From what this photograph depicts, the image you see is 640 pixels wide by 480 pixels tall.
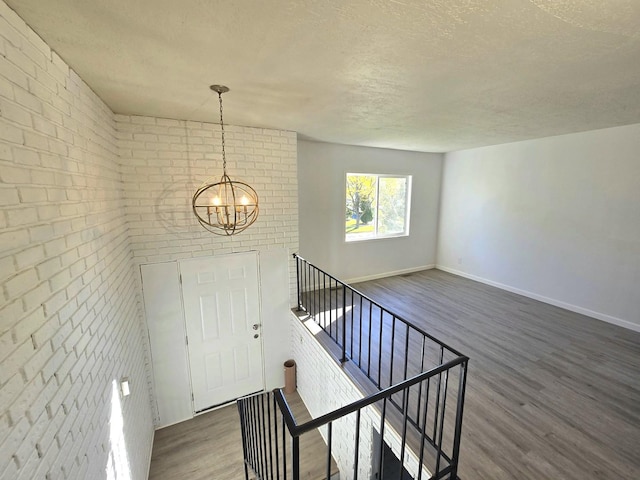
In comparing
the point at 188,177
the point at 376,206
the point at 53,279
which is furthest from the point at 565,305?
the point at 53,279

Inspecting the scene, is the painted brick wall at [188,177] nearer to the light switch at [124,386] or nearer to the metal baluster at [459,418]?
the light switch at [124,386]

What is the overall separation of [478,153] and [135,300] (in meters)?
5.89

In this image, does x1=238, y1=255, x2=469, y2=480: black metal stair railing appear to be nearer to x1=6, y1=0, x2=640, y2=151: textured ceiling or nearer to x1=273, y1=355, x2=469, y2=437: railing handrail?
x1=273, y1=355, x2=469, y2=437: railing handrail

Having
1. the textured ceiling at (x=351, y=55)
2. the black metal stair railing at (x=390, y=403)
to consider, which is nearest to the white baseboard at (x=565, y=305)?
the black metal stair railing at (x=390, y=403)

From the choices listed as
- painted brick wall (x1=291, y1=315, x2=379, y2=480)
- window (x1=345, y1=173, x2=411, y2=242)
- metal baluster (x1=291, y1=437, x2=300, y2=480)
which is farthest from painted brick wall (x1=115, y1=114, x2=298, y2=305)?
metal baluster (x1=291, y1=437, x2=300, y2=480)

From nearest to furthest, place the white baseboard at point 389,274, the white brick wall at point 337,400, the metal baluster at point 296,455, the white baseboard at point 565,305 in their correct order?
the metal baluster at point 296,455
the white brick wall at point 337,400
the white baseboard at point 565,305
the white baseboard at point 389,274

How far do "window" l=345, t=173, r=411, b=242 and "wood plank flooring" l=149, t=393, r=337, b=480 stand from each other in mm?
3184

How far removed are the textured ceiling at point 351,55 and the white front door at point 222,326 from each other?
5.84 feet

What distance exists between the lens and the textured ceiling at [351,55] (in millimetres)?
1157

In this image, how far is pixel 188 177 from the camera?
302 cm

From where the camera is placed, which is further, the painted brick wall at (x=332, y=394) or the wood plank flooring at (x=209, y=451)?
the wood plank flooring at (x=209, y=451)

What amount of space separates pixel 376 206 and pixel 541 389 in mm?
3617

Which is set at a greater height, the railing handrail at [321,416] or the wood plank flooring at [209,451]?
the railing handrail at [321,416]

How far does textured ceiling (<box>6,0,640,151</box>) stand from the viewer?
→ 116 cm
